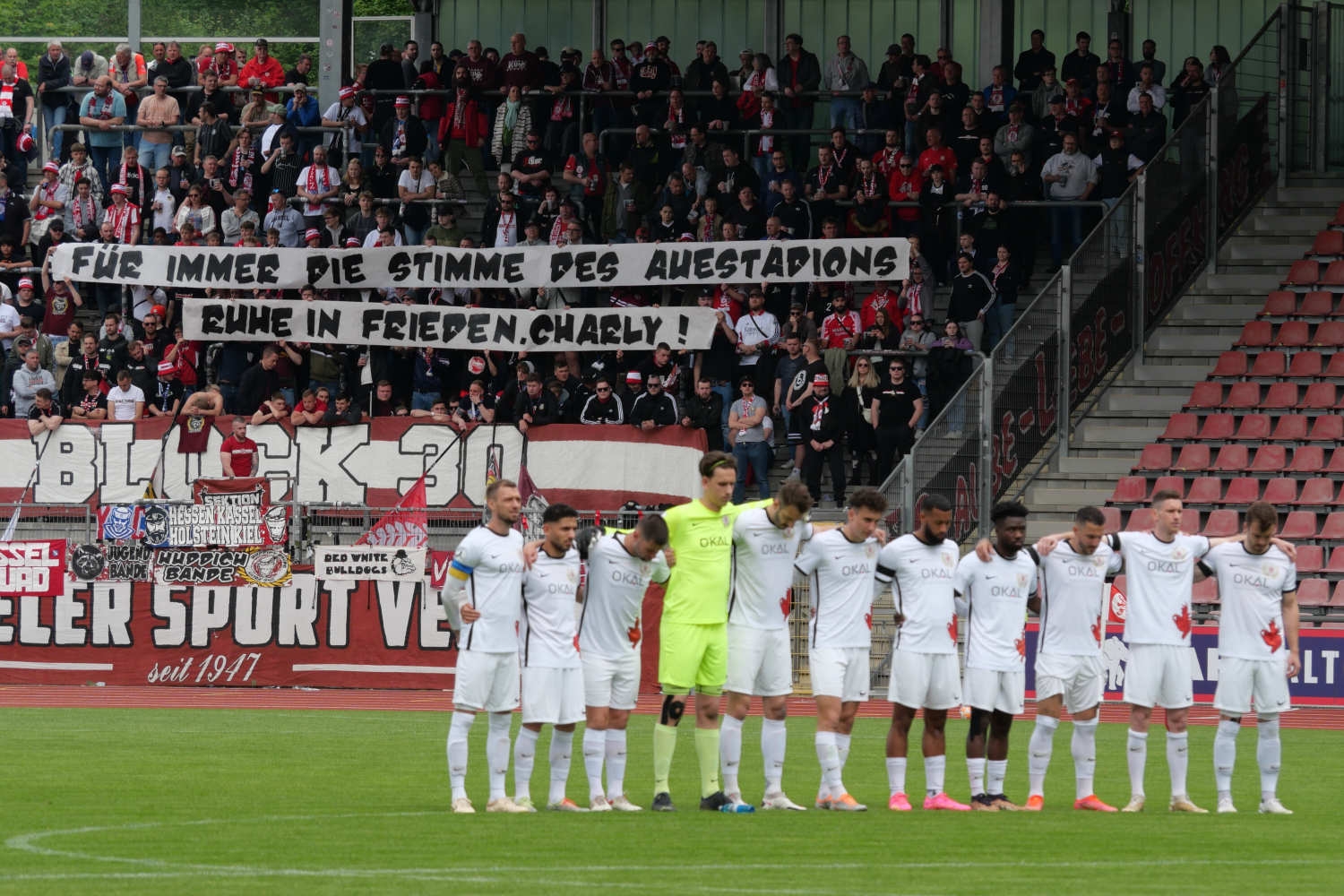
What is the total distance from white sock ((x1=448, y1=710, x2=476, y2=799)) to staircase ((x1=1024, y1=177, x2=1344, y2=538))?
513 inches

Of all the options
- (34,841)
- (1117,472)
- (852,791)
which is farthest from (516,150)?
(34,841)

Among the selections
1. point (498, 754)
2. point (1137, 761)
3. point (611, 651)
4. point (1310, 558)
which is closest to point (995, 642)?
point (1137, 761)

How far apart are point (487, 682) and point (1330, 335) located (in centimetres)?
1685

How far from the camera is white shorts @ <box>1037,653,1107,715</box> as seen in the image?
44.0 feet

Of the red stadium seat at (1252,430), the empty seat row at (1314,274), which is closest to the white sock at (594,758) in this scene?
the red stadium seat at (1252,430)

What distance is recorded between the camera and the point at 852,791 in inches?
574

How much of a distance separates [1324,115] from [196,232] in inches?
629

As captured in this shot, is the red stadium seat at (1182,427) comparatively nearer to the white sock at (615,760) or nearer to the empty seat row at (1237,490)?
the empty seat row at (1237,490)

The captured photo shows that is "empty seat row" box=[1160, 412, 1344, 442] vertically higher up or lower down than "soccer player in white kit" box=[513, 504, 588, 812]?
higher up

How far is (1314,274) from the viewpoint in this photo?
27.5 metres

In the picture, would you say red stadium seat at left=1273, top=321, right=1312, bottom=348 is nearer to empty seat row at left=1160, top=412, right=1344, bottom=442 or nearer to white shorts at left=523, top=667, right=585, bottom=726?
empty seat row at left=1160, top=412, right=1344, bottom=442

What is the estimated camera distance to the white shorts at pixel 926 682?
1321 centimetres

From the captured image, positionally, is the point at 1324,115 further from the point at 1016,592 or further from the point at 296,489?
the point at 1016,592

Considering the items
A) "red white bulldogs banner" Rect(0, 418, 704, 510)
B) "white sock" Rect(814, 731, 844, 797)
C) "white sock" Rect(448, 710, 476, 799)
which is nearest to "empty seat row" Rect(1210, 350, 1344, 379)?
"red white bulldogs banner" Rect(0, 418, 704, 510)
